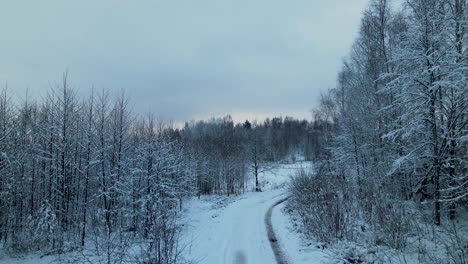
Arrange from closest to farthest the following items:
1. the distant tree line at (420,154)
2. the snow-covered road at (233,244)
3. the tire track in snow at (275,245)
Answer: the tire track in snow at (275,245) → the snow-covered road at (233,244) → the distant tree line at (420,154)

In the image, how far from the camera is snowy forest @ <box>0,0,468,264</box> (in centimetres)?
786

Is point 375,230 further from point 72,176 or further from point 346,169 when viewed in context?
point 72,176

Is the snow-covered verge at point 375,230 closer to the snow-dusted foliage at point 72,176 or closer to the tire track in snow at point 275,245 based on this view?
the tire track in snow at point 275,245

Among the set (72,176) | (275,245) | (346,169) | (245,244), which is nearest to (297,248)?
(275,245)

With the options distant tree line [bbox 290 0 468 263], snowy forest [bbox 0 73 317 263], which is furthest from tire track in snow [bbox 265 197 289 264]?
snowy forest [bbox 0 73 317 263]

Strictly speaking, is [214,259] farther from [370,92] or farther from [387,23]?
[387,23]

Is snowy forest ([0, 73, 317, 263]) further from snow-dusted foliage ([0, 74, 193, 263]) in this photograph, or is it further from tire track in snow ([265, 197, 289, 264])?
tire track in snow ([265, 197, 289, 264])

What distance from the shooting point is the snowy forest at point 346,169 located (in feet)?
25.8

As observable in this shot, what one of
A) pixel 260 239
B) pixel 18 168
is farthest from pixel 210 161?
pixel 260 239

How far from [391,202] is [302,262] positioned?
443 cm

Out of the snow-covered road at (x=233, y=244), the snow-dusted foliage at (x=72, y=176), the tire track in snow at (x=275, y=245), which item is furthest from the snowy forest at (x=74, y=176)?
the tire track in snow at (x=275, y=245)

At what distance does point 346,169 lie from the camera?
18.9 meters

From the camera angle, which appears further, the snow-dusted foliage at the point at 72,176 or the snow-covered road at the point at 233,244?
the snow-dusted foliage at the point at 72,176

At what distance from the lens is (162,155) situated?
1523 centimetres
